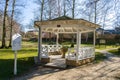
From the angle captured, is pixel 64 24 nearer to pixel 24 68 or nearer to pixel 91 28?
pixel 91 28

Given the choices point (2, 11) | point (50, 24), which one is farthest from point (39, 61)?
point (2, 11)

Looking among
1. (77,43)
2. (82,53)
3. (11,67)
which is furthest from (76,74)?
(11,67)

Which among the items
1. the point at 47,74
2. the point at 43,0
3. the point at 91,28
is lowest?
the point at 47,74

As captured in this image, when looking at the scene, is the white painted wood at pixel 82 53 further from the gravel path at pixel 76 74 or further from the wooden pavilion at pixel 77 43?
the gravel path at pixel 76 74

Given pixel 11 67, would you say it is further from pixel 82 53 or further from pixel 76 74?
pixel 82 53

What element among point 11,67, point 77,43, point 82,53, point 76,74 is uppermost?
point 77,43

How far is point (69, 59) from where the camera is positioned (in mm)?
13883

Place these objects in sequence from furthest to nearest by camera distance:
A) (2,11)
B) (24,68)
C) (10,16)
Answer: (10,16)
(2,11)
(24,68)

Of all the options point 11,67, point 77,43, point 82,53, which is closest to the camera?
point 11,67

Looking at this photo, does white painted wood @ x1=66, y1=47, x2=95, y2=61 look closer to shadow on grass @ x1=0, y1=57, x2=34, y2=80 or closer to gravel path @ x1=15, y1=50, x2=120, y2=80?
gravel path @ x1=15, y1=50, x2=120, y2=80

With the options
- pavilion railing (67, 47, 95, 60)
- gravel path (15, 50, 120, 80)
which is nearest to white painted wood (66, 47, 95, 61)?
pavilion railing (67, 47, 95, 60)

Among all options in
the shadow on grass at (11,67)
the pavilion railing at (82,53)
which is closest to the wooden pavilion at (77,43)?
the pavilion railing at (82,53)

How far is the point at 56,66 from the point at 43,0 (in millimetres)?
20766

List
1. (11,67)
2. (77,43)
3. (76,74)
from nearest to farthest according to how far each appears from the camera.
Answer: (76,74), (11,67), (77,43)
